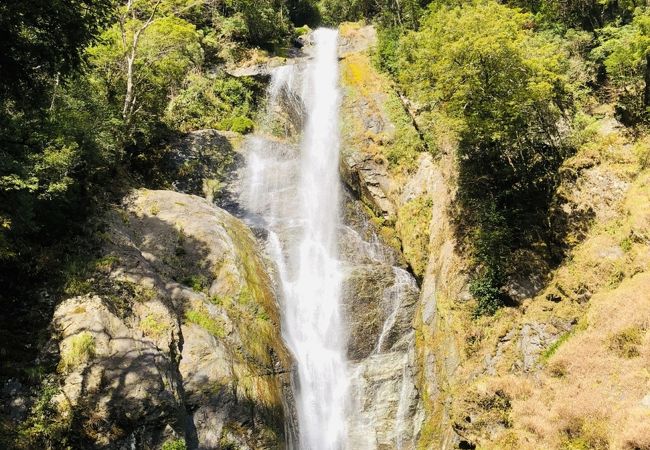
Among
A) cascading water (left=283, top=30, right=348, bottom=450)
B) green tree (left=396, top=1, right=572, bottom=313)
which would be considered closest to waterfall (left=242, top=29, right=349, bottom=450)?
cascading water (left=283, top=30, right=348, bottom=450)

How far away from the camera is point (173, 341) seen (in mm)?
12836

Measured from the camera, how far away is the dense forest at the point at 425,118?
35.0 feet

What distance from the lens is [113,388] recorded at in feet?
35.1

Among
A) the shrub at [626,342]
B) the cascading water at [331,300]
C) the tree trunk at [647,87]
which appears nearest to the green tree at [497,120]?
the tree trunk at [647,87]

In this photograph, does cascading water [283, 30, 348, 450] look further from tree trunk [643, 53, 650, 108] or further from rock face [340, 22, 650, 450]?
tree trunk [643, 53, 650, 108]

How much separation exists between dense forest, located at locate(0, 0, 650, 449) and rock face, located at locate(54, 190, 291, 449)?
901 millimetres

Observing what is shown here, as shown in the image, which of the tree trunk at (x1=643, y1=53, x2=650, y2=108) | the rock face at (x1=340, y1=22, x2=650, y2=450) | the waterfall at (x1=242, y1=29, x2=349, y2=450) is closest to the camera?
the rock face at (x1=340, y1=22, x2=650, y2=450)

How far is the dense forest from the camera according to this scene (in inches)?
420

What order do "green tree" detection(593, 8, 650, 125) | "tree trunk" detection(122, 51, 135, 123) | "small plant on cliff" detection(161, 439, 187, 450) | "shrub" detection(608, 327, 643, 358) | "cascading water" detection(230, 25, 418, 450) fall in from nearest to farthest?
"small plant on cliff" detection(161, 439, 187, 450)
"shrub" detection(608, 327, 643, 358)
"green tree" detection(593, 8, 650, 125)
"cascading water" detection(230, 25, 418, 450)
"tree trunk" detection(122, 51, 135, 123)

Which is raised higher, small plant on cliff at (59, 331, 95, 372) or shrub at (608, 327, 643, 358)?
small plant on cliff at (59, 331, 95, 372)

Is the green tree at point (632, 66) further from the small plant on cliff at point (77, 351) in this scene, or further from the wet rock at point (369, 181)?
the small plant on cliff at point (77, 351)

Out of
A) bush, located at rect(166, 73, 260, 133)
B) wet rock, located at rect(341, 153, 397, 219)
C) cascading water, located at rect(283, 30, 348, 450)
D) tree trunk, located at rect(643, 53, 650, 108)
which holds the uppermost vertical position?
bush, located at rect(166, 73, 260, 133)

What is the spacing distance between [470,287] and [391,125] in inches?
558

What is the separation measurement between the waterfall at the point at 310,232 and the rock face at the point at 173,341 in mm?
2072
